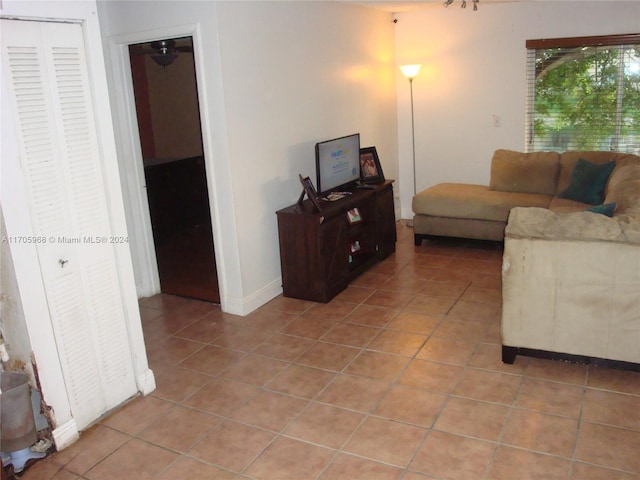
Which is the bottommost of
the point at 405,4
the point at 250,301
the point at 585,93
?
the point at 250,301

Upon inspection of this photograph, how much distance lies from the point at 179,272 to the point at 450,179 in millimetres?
3240

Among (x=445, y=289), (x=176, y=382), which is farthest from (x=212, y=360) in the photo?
(x=445, y=289)

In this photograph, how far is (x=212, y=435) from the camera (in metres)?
2.82

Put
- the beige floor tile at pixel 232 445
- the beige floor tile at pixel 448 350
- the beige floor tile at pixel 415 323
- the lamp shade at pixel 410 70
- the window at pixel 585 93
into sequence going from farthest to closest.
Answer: the lamp shade at pixel 410 70, the window at pixel 585 93, the beige floor tile at pixel 415 323, the beige floor tile at pixel 448 350, the beige floor tile at pixel 232 445

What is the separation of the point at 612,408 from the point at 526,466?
2.26 ft

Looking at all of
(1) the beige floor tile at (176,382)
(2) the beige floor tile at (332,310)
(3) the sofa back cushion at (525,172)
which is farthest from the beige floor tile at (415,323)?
(3) the sofa back cushion at (525,172)

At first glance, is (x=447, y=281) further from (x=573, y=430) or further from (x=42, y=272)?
(x=42, y=272)

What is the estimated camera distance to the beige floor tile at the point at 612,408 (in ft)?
8.95

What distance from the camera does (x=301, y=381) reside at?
10.8 ft

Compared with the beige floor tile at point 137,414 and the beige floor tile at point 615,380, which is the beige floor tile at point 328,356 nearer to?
the beige floor tile at point 137,414

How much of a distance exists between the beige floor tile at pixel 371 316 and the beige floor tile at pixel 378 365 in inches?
17.6

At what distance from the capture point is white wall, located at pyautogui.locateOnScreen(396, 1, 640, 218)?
552 cm

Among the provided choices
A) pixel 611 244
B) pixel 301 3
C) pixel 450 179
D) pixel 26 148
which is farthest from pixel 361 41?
pixel 26 148

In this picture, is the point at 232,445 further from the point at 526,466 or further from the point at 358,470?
the point at 526,466
